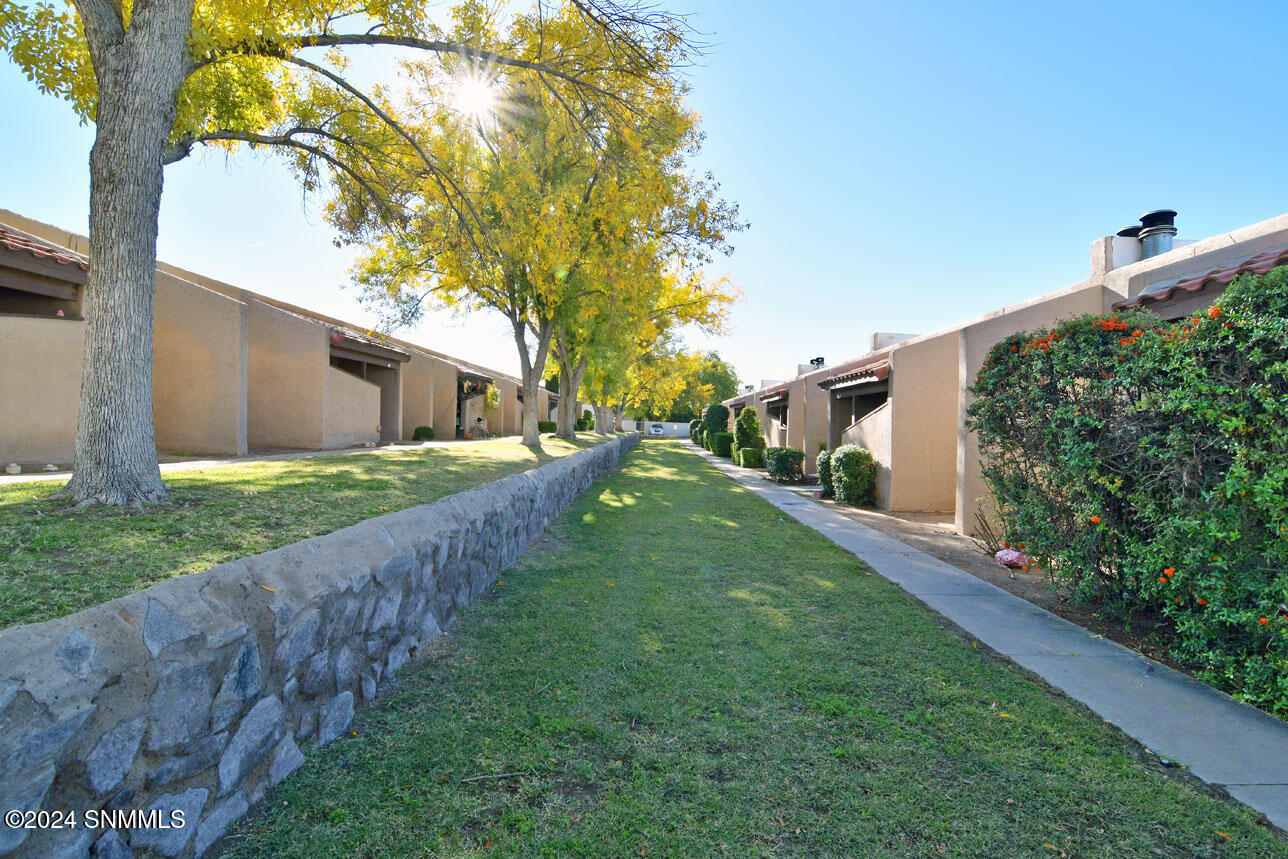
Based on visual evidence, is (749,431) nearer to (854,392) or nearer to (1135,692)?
(854,392)

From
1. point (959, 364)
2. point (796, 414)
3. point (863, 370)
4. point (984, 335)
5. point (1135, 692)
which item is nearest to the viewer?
point (1135, 692)

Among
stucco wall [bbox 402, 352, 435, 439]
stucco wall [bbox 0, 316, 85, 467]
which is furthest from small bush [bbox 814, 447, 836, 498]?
stucco wall [bbox 402, 352, 435, 439]

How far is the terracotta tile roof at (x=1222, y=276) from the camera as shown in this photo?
4.89m

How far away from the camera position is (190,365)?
11008 millimetres

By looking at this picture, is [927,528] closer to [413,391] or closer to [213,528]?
[213,528]

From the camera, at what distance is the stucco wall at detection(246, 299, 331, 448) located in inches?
522

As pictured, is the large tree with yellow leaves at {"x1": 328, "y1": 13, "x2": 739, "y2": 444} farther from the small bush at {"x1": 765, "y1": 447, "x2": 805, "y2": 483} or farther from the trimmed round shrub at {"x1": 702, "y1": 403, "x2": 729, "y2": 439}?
the trimmed round shrub at {"x1": 702, "y1": 403, "x2": 729, "y2": 439}

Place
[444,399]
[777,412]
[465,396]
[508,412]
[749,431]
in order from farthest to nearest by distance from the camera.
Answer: [508,412] < [465,396] < [777,412] < [749,431] < [444,399]

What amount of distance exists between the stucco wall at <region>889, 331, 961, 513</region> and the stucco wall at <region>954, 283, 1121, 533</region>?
175 cm

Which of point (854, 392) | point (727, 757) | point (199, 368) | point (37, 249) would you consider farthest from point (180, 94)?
point (854, 392)

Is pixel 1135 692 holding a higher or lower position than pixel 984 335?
lower

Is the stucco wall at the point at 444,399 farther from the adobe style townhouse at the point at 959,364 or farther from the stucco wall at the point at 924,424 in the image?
the stucco wall at the point at 924,424

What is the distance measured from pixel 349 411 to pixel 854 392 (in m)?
12.7

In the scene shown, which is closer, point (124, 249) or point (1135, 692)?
point (1135, 692)
